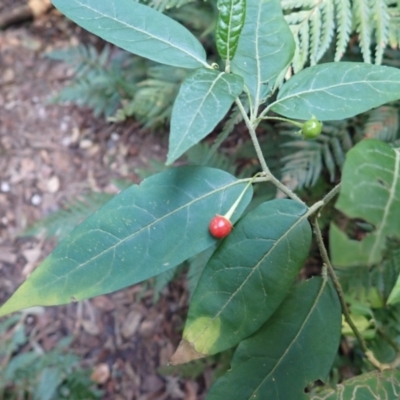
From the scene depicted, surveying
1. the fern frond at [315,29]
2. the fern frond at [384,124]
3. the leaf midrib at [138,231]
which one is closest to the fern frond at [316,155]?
the fern frond at [384,124]

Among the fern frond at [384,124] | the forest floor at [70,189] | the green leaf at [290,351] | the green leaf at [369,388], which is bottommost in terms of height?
the forest floor at [70,189]

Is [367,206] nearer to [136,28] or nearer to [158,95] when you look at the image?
[136,28]

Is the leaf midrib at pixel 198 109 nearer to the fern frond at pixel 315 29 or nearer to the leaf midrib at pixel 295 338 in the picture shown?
the leaf midrib at pixel 295 338

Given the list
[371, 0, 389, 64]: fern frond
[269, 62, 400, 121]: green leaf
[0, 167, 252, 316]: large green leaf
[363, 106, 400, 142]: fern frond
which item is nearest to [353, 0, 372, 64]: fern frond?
[371, 0, 389, 64]: fern frond

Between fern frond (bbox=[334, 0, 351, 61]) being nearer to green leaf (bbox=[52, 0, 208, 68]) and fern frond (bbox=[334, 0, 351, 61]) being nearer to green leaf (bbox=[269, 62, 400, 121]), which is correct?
green leaf (bbox=[269, 62, 400, 121])

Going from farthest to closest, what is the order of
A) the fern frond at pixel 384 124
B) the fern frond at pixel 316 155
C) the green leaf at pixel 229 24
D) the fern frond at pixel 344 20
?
the fern frond at pixel 316 155 → the fern frond at pixel 384 124 → the fern frond at pixel 344 20 → the green leaf at pixel 229 24

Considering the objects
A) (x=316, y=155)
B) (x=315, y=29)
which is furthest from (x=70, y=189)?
(x=315, y=29)

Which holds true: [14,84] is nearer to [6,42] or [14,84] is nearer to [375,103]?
[6,42]
